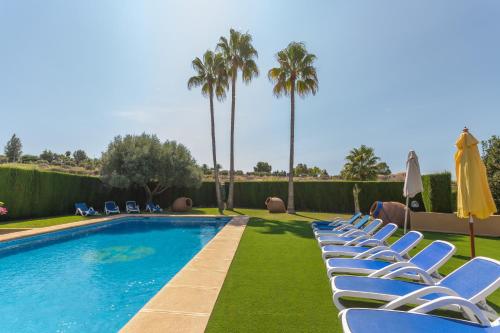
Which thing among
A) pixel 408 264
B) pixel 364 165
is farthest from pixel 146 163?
pixel 364 165

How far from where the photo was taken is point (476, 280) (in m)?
3.12

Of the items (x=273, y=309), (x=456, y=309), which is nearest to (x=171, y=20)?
(x=273, y=309)

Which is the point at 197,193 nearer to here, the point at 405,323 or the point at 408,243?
the point at 408,243

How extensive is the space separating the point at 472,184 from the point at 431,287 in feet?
11.8

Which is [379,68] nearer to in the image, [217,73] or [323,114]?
[323,114]

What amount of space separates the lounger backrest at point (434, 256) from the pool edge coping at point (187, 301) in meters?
3.24

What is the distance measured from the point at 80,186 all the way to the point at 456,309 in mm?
21203

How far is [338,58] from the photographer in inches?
567

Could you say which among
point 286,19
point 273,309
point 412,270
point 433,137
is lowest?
point 273,309

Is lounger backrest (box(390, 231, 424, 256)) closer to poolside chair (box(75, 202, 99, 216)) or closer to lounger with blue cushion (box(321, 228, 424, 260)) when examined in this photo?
lounger with blue cushion (box(321, 228, 424, 260))

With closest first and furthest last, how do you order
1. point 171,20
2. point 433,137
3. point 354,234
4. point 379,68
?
point 354,234, point 171,20, point 379,68, point 433,137

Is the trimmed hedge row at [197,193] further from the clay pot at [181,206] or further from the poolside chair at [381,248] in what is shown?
the poolside chair at [381,248]

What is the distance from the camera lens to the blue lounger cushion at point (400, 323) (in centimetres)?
226

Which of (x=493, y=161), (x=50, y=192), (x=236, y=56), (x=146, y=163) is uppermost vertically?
(x=236, y=56)
